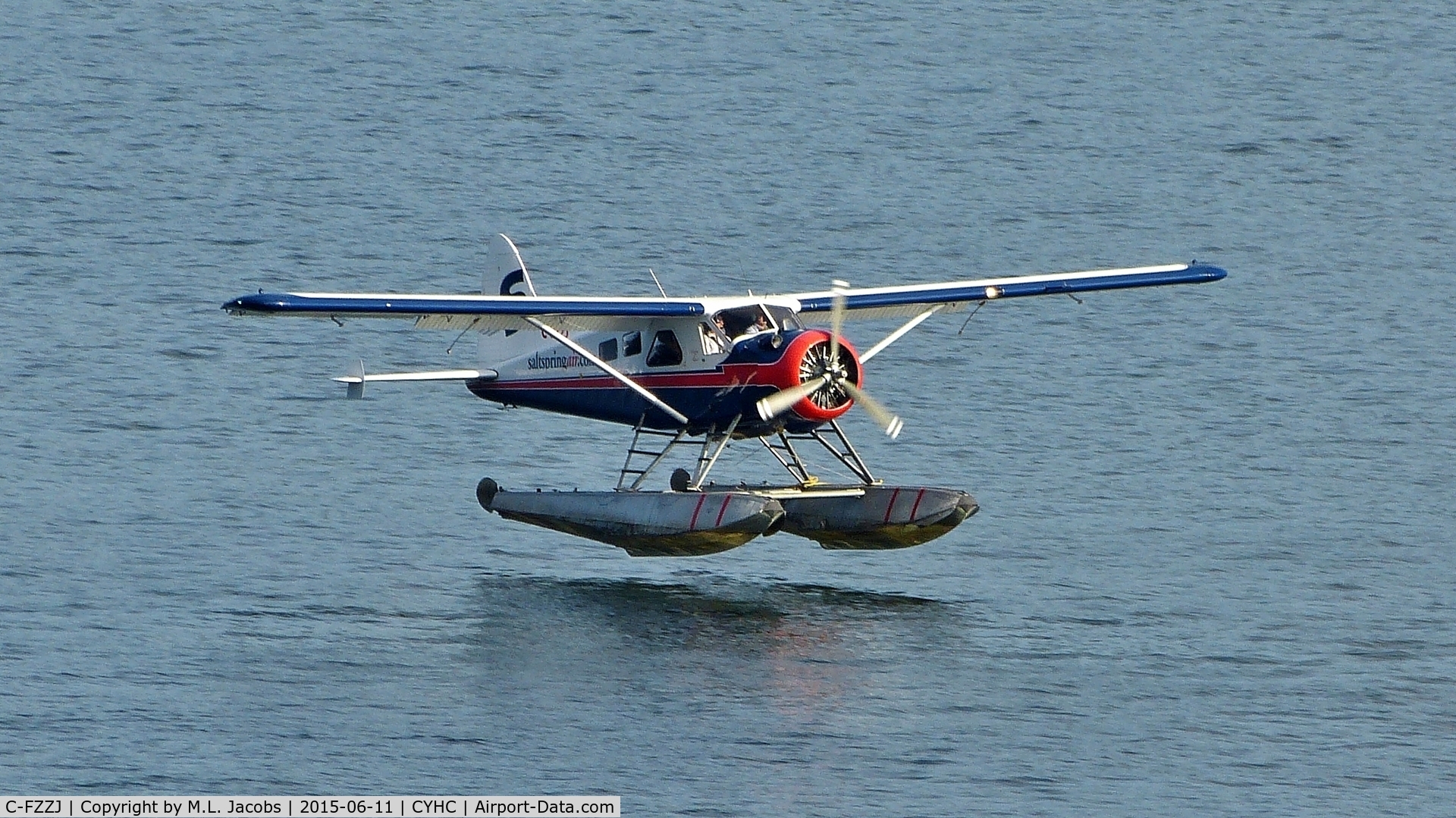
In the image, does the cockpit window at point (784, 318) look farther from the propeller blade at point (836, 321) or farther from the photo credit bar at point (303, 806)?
the photo credit bar at point (303, 806)

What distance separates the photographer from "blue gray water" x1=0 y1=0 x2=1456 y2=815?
22.5 metres

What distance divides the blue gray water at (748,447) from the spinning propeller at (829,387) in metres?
2.33

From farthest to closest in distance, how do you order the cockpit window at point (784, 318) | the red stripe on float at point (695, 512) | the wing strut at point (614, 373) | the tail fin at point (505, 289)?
1. the tail fin at point (505, 289)
2. the wing strut at point (614, 373)
3. the cockpit window at point (784, 318)
4. the red stripe on float at point (695, 512)

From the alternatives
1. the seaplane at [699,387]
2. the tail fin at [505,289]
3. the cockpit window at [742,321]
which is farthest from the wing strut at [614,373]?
the tail fin at [505,289]

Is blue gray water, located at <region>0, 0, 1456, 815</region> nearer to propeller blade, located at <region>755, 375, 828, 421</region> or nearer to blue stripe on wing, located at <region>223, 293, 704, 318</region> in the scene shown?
propeller blade, located at <region>755, 375, 828, 421</region>

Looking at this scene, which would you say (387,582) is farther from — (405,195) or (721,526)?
(405,195)

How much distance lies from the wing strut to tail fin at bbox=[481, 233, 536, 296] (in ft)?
8.19

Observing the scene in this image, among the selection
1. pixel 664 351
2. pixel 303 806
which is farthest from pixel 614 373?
pixel 303 806

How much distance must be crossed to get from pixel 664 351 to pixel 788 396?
7.39ft

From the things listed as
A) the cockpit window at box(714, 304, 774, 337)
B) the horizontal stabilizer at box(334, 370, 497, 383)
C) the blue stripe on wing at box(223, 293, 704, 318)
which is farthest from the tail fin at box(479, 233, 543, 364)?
the cockpit window at box(714, 304, 774, 337)

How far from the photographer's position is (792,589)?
27.5 metres

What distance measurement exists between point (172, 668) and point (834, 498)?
807 centimetres

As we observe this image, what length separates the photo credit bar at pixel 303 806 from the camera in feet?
66.1

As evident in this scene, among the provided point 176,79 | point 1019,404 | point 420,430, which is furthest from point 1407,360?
point 176,79
